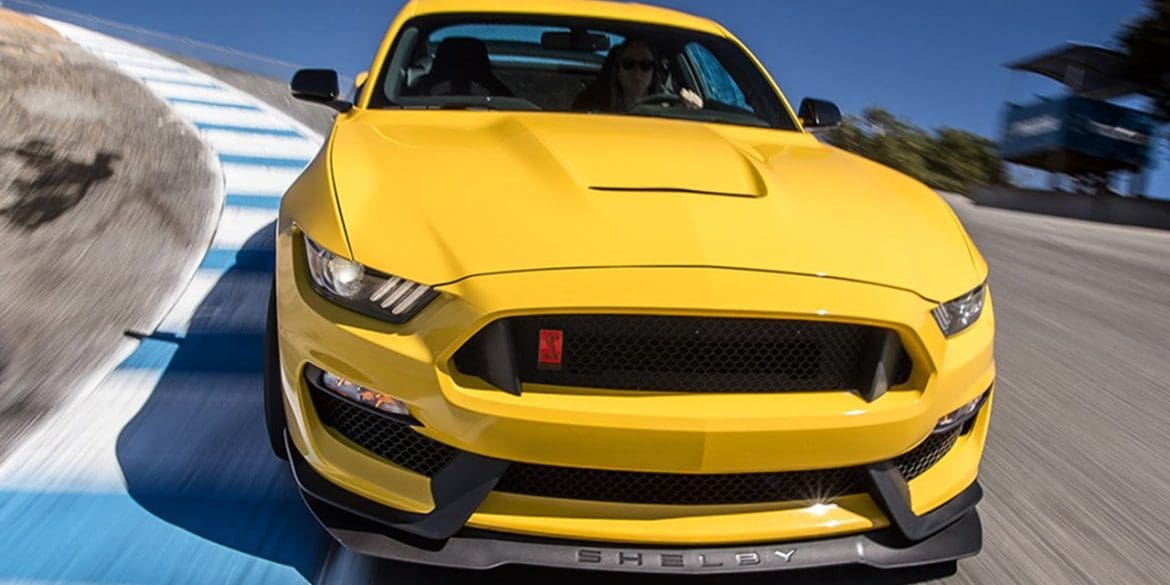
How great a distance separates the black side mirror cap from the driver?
33.4 inches

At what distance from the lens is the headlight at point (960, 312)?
1.98m

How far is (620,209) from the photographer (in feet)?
6.74

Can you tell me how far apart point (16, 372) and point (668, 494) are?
2375 millimetres

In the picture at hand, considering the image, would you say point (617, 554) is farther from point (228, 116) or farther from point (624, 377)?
point (228, 116)

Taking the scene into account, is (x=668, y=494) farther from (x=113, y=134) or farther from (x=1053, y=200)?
(x=1053, y=200)

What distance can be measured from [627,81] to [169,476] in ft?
6.78

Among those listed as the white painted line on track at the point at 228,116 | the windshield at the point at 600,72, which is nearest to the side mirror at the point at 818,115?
the windshield at the point at 600,72

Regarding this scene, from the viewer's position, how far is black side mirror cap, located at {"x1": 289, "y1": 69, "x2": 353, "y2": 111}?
334cm

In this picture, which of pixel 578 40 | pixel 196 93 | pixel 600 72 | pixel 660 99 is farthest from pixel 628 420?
pixel 196 93

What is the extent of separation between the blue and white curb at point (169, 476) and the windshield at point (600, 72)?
1137 millimetres

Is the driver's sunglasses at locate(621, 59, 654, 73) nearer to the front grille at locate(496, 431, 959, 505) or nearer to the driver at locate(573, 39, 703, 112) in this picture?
the driver at locate(573, 39, 703, 112)

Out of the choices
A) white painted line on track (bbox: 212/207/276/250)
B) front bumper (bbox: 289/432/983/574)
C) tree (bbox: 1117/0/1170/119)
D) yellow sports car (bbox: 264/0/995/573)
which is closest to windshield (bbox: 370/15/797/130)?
yellow sports car (bbox: 264/0/995/573)

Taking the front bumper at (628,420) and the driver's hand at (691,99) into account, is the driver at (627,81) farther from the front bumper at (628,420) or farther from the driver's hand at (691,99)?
the front bumper at (628,420)

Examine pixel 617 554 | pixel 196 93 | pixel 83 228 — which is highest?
pixel 617 554
